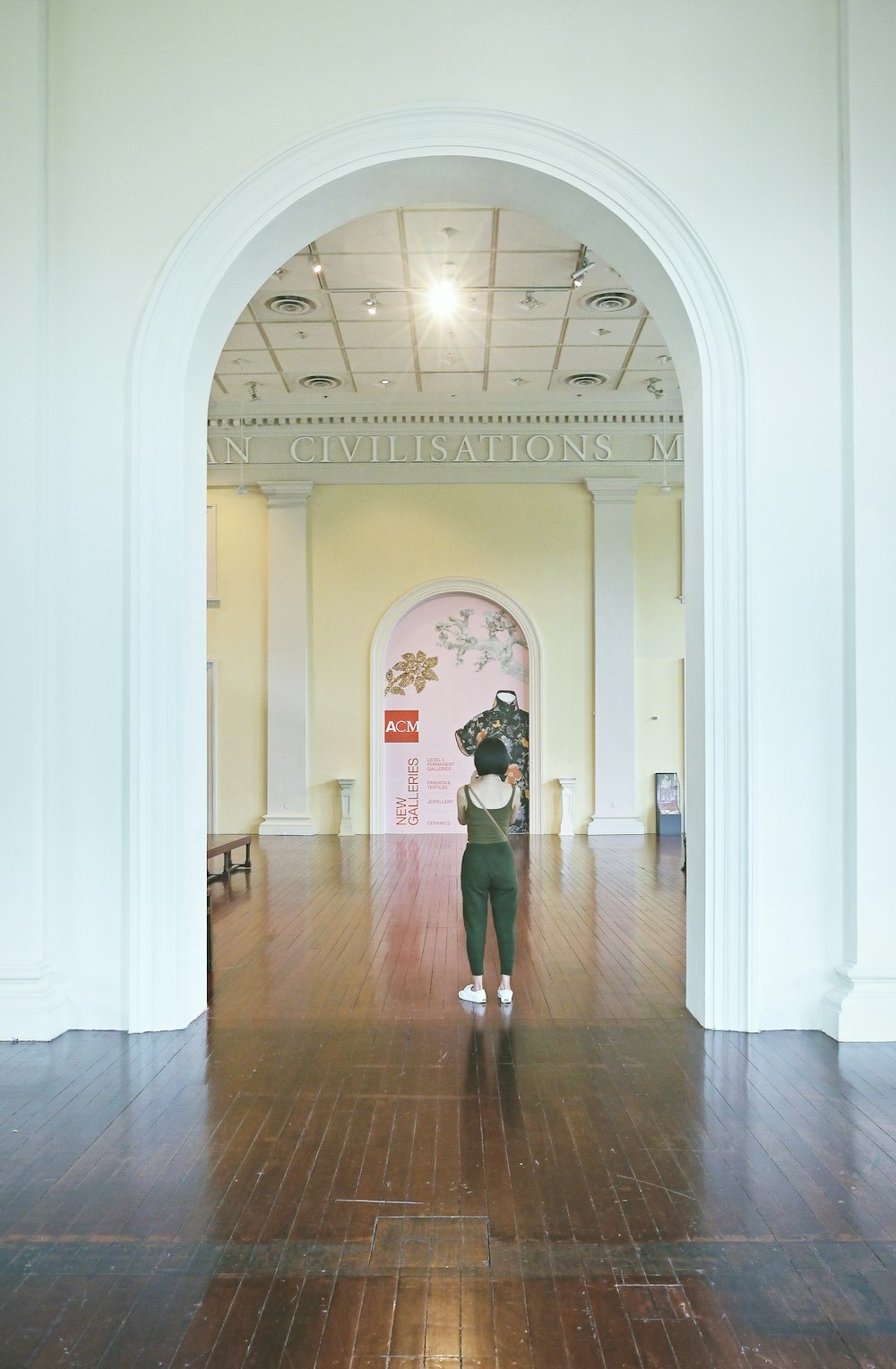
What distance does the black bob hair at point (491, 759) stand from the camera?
6.02 meters

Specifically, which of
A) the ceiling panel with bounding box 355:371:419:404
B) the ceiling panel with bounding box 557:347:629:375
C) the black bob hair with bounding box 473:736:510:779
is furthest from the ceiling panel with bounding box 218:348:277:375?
the black bob hair with bounding box 473:736:510:779

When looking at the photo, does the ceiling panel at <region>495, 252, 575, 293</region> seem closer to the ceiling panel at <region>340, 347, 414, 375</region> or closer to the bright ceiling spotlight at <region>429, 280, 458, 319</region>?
the bright ceiling spotlight at <region>429, 280, 458, 319</region>

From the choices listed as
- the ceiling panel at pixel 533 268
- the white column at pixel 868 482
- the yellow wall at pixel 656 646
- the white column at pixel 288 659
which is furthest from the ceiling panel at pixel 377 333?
the white column at pixel 868 482

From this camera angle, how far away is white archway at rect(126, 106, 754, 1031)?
525cm

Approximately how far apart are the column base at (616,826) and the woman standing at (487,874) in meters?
9.10

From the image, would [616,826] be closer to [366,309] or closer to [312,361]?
[312,361]

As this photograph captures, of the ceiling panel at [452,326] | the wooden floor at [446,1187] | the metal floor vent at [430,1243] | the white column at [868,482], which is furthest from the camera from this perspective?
the ceiling panel at [452,326]

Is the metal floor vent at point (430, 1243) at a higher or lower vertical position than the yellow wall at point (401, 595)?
lower

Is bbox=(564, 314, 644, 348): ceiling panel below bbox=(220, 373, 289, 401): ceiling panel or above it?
above

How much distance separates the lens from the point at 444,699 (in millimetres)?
15406

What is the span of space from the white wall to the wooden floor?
3.36 feet

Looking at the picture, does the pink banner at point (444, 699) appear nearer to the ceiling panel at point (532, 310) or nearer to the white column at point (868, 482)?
the ceiling panel at point (532, 310)

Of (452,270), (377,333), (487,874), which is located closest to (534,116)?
(487,874)

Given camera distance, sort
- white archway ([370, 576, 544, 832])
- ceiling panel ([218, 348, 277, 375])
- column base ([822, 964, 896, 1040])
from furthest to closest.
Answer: white archway ([370, 576, 544, 832]) → ceiling panel ([218, 348, 277, 375]) → column base ([822, 964, 896, 1040])
